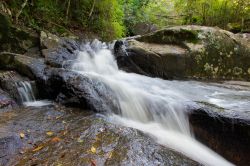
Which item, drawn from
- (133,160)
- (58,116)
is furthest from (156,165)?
(58,116)

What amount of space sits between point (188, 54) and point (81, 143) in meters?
4.90

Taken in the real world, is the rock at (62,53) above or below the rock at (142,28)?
below

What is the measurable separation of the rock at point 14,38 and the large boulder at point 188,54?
2534 millimetres

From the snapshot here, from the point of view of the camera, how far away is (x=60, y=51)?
7.43m

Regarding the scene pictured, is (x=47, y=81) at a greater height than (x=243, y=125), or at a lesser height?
greater

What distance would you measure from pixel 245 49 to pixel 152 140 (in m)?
5.41

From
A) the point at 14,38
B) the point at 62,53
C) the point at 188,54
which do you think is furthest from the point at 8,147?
the point at 188,54

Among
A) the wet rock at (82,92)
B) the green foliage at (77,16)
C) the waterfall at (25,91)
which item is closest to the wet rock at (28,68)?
the waterfall at (25,91)

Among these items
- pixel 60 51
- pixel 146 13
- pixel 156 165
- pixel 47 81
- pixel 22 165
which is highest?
pixel 146 13

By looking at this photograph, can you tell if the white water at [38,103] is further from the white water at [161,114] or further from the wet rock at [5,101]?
the white water at [161,114]

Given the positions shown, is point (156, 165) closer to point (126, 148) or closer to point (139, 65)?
point (126, 148)

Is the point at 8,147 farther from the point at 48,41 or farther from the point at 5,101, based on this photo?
the point at 48,41

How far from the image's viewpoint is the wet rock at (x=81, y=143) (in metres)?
2.87

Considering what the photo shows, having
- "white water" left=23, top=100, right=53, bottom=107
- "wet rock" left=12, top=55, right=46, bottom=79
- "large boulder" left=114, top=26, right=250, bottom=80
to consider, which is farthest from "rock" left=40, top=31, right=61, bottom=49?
"white water" left=23, top=100, right=53, bottom=107
